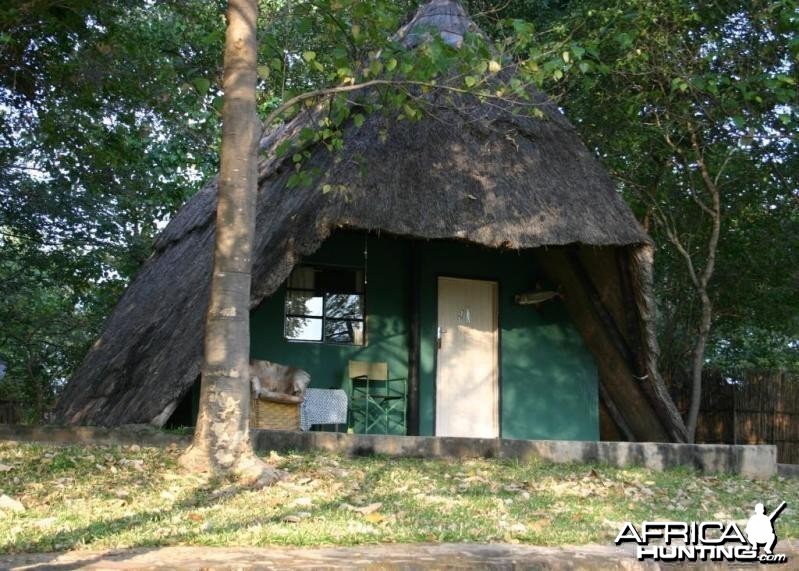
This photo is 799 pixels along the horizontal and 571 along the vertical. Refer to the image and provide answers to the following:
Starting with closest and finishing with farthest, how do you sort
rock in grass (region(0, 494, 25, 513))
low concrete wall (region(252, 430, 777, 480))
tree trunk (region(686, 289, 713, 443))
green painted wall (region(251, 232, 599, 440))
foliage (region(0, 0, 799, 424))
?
rock in grass (region(0, 494, 25, 513)), low concrete wall (region(252, 430, 777, 480)), foliage (region(0, 0, 799, 424)), green painted wall (region(251, 232, 599, 440)), tree trunk (region(686, 289, 713, 443))

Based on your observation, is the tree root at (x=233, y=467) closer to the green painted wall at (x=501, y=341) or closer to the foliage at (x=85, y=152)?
the foliage at (x=85, y=152)

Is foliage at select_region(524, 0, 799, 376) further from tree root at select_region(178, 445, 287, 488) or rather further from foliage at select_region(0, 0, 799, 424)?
tree root at select_region(178, 445, 287, 488)

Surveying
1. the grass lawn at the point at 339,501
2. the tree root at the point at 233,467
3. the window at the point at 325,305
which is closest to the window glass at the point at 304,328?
the window at the point at 325,305

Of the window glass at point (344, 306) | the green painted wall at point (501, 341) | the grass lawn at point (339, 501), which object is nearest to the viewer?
the grass lawn at point (339, 501)

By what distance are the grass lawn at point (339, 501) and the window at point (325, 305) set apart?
3140 millimetres

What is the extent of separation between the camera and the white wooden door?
1103cm

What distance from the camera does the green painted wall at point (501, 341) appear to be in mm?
10594

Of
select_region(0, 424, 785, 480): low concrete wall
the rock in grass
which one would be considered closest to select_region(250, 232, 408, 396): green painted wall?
select_region(0, 424, 785, 480): low concrete wall

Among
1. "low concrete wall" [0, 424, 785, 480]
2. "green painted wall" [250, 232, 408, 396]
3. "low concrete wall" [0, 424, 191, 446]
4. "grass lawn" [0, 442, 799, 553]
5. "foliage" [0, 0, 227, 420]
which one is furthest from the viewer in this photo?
"green painted wall" [250, 232, 408, 396]

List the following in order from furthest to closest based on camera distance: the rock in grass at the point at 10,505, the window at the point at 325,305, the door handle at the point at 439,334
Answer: the door handle at the point at 439,334, the window at the point at 325,305, the rock in grass at the point at 10,505

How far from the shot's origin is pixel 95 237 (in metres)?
15.4

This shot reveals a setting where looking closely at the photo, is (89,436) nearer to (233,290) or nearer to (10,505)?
(233,290)

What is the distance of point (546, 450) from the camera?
27.9 ft

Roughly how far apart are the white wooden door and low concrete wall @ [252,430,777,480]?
250cm
